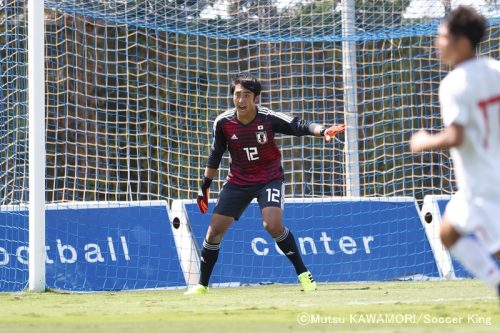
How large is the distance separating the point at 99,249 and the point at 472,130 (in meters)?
7.29

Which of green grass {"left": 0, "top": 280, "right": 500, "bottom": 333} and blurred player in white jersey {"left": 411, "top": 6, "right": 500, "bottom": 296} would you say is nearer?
blurred player in white jersey {"left": 411, "top": 6, "right": 500, "bottom": 296}

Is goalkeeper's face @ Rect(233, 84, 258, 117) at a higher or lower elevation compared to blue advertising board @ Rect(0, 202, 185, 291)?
higher

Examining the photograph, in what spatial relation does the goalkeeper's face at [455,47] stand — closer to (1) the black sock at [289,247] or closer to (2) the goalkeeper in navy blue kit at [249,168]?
(2) the goalkeeper in navy blue kit at [249,168]

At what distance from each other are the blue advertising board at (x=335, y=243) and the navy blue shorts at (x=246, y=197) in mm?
2343

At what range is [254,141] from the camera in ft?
34.9

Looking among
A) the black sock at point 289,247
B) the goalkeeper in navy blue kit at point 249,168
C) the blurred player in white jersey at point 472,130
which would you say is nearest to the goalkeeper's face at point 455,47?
the blurred player in white jersey at point 472,130

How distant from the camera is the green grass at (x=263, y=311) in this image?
21.5ft

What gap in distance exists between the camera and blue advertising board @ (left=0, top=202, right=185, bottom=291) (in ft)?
39.6

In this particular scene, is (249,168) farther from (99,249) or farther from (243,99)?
(99,249)

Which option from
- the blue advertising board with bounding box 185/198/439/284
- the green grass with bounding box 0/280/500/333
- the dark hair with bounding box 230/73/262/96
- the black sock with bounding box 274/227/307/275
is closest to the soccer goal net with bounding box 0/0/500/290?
the blue advertising board with bounding box 185/198/439/284

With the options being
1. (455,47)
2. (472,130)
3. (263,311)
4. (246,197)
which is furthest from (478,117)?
(246,197)

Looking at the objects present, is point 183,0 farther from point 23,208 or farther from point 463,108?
point 463,108

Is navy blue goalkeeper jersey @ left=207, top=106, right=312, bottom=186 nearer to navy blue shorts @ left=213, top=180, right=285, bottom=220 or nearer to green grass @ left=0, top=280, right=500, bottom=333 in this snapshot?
navy blue shorts @ left=213, top=180, right=285, bottom=220

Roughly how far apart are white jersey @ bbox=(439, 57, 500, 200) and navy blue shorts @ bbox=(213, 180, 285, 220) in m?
4.82
